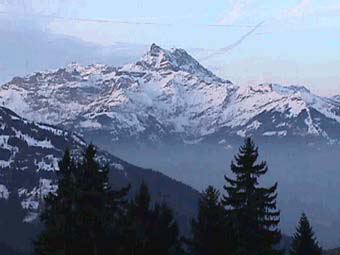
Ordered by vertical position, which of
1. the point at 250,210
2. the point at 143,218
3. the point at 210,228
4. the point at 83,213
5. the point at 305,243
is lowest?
the point at 83,213

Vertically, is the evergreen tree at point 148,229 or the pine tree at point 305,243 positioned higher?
the pine tree at point 305,243

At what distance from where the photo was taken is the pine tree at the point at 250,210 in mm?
46750

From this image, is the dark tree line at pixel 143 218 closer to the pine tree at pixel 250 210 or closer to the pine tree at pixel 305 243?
the pine tree at pixel 250 210

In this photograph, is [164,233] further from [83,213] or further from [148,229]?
[83,213]

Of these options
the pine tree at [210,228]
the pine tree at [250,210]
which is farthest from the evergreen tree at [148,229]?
the pine tree at [250,210]

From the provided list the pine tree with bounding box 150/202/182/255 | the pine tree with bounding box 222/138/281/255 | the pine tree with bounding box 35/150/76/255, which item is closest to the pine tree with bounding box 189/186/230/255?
the pine tree with bounding box 222/138/281/255

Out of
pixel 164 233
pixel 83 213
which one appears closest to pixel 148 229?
pixel 164 233

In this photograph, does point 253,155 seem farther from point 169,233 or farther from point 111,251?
point 111,251

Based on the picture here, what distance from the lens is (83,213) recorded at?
137 ft

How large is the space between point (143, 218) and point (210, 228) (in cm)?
451

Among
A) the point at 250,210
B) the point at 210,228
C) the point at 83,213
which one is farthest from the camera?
the point at 210,228

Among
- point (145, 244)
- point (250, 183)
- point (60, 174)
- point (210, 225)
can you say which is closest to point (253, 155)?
point (250, 183)

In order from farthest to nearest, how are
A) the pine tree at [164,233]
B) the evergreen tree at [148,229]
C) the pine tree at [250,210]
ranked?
the pine tree at [164,233], the pine tree at [250,210], the evergreen tree at [148,229]

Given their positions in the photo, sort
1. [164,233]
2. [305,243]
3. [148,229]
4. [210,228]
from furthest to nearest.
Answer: [305,243], [164,233], [210,228], [148,229]
